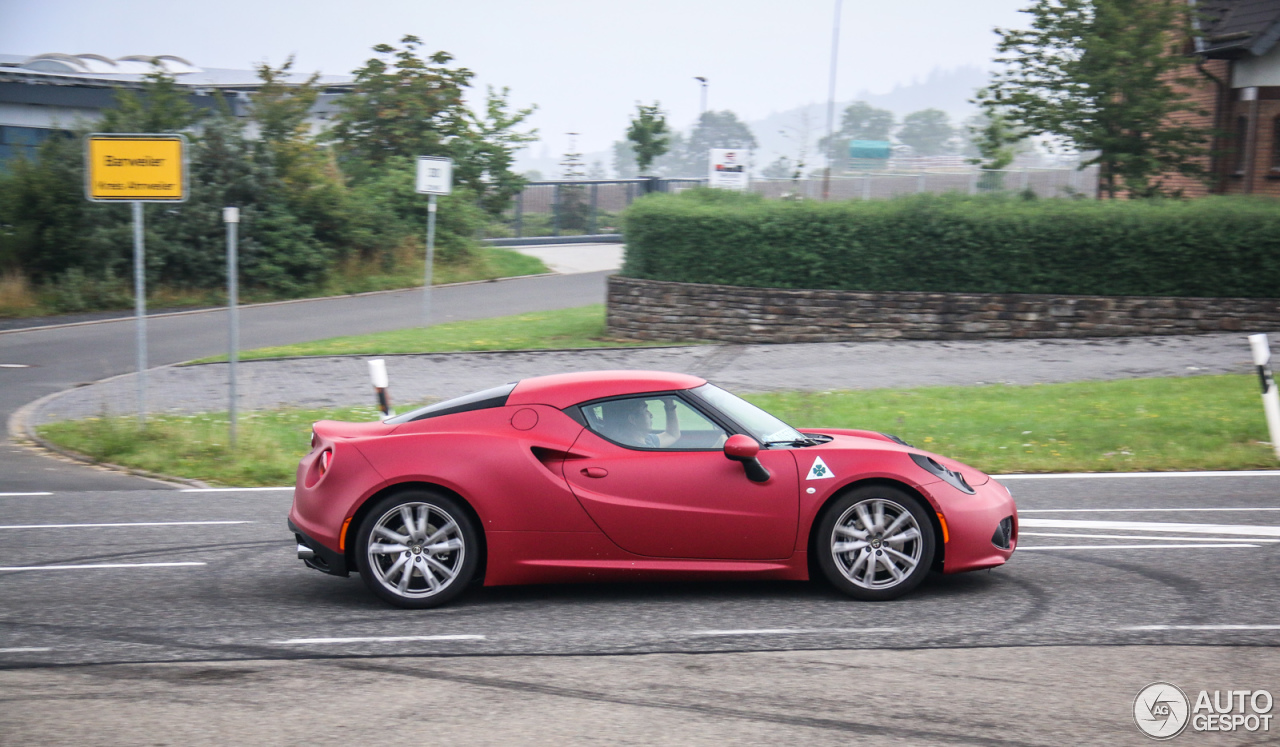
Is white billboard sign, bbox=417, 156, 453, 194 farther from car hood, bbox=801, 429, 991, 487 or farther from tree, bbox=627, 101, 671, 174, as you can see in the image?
tree, bbox=627, 101, 671, 174

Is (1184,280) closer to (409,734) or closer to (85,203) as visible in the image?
(409,734)

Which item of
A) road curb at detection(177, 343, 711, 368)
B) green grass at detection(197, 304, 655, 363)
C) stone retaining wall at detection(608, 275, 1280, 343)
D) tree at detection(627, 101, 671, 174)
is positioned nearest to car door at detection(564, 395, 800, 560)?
road curb at detection(177, 343, 711, 368)

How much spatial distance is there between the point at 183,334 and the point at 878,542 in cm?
1836

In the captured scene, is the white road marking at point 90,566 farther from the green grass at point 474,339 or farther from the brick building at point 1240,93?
the brick building at point 1240,93

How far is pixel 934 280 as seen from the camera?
19.2 metres

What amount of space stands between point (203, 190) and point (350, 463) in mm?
21848

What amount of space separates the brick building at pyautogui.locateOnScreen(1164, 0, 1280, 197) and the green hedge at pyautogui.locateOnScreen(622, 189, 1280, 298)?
19.3 feet

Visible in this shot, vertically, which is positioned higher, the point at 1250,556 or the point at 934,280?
the point at 934,280

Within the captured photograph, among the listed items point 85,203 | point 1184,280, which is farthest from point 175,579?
point 85,203

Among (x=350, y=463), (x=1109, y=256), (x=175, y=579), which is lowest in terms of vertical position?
(x=175, y=579)

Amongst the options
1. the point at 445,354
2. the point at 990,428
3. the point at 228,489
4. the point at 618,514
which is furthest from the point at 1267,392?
the point at 445,354

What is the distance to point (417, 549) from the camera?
6.30 m

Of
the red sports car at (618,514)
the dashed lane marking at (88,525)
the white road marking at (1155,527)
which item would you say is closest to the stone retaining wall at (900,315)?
the white road marking at (1155,527)

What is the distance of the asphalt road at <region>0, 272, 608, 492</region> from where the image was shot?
11.5m
